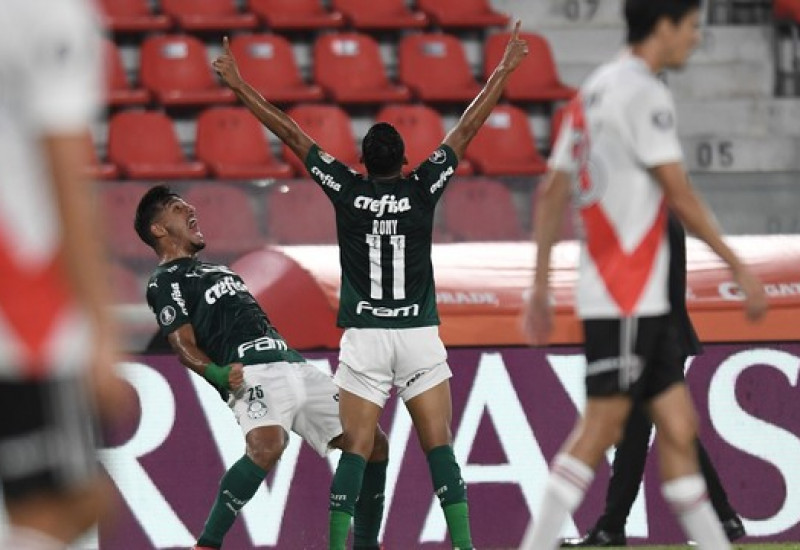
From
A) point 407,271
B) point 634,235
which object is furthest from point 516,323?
point 634,235

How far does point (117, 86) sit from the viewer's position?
1243cm

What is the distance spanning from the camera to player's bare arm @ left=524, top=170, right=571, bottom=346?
5160mm

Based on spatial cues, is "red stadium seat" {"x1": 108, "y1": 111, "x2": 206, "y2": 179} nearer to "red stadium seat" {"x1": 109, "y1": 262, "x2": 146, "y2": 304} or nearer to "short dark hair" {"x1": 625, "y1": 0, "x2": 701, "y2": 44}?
"red stadium seat" {"x1": 109, "y1": 262, "x2": 146, "y2": 304}

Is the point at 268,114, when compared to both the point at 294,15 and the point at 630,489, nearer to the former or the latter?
the point at 630,489

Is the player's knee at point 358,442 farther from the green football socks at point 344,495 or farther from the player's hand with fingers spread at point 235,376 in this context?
the player's hand with fingers spread at point 235,376

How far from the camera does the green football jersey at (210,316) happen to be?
7062 mm

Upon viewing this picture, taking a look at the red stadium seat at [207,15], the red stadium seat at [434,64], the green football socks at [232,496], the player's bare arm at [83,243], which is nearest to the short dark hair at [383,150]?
the green football socks at [232,496]

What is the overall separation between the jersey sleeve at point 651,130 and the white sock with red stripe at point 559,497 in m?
0.87

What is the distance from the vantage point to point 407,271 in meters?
6.96

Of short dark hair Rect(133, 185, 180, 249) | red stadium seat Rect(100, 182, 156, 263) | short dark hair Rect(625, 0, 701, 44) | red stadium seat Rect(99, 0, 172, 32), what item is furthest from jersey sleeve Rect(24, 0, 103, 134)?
red stadium seat Rect(99, 0, 172, 32)

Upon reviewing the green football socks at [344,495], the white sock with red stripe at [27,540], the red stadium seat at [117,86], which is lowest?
the green football socks at [344,495]

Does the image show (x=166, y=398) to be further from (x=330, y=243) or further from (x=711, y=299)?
(x=711, y=299)

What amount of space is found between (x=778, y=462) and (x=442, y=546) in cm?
160

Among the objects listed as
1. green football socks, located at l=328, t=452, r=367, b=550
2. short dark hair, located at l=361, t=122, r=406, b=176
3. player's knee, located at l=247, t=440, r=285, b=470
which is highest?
short dark hair, located at l=361, t=122, r=406, b=176
